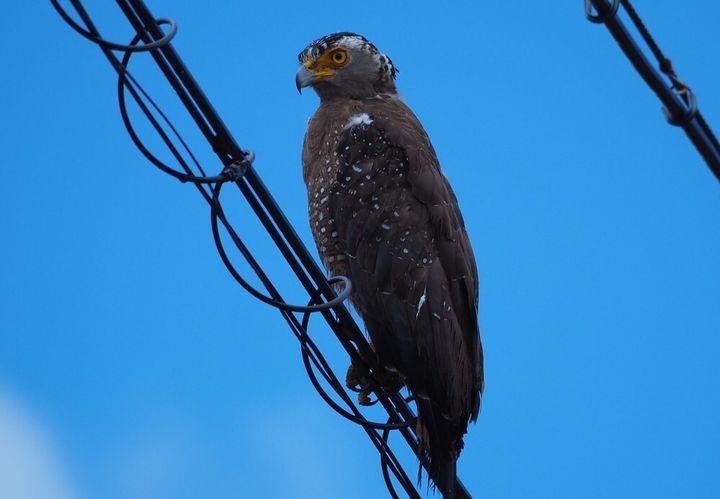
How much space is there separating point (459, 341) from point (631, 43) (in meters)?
2.67

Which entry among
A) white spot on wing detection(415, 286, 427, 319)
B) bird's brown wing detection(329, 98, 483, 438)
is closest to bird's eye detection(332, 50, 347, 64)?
bird's brown wing detection(329, 98, 483, 438)

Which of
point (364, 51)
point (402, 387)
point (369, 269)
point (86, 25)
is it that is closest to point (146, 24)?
point (86, 25)

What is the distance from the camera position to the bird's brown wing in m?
5.14

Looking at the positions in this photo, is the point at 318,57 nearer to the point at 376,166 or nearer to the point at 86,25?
the point at 376,166

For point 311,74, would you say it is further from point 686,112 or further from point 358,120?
point 686,112

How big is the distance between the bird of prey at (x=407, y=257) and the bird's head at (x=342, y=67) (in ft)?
1.30

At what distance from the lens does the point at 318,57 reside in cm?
632

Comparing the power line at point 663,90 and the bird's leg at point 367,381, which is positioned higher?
the bird's leg at point 367,381

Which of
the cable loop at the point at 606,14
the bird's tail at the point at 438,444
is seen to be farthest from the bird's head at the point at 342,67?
the cable loop at the point at 606,14

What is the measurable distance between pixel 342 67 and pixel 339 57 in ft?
0.22

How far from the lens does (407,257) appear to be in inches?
208

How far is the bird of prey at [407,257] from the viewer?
511 centimetres

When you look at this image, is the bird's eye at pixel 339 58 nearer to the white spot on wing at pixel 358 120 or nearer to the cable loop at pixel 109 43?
the white spot on wing at pixel 358 120

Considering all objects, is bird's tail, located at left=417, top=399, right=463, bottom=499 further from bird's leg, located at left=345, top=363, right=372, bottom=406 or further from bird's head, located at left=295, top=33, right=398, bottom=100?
bird's head, located at left=295, top=33, right=398, bottom=100
